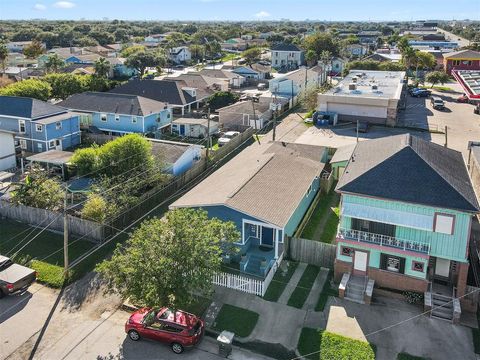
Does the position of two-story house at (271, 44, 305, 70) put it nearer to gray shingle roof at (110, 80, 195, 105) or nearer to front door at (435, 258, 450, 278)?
gray shingle roof at (110, 80, 195, 105)

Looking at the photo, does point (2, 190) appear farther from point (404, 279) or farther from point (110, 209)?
point (404, 279)

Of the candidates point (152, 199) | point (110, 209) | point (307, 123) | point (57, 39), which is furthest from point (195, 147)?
point (57, 39)

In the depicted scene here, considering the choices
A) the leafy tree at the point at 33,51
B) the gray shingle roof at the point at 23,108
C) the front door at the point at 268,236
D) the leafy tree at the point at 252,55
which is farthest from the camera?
the leafy tree at the point at 252,55

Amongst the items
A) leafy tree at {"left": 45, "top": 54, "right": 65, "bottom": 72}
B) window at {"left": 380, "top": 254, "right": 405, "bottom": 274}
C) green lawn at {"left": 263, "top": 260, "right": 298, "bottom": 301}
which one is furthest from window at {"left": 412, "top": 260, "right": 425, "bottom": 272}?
leafy tree at {"left": 45, "top": 54, "right": 65, "bottom": 72}

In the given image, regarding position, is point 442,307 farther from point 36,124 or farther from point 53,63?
point 53,63

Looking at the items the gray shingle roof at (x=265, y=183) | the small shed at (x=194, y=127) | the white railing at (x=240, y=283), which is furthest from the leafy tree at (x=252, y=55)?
the white railing at (x=240, y=283)

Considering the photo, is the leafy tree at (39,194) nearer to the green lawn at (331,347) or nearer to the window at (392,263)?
the green lawn at (331,347)
